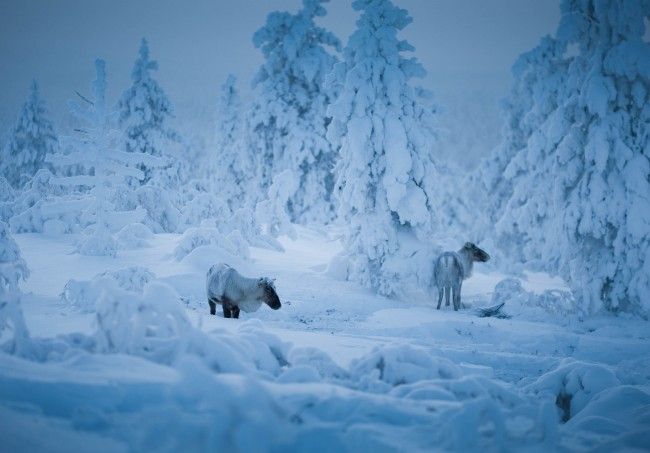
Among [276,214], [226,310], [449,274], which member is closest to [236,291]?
[226,310]

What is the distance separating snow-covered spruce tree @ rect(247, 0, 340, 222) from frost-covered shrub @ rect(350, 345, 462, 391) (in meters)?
23.8

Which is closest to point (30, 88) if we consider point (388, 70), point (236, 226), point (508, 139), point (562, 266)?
point (236, 226)

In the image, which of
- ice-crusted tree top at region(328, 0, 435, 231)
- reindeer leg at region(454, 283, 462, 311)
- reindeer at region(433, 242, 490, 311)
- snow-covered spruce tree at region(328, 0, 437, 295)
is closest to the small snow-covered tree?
snow-covered spruce tree at region(328, 0, 437, 295)

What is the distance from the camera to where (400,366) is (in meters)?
5.43

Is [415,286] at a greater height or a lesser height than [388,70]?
lesser

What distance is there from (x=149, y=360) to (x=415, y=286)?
1325 centimetres

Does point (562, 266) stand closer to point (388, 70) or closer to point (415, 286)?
point (415, 286)

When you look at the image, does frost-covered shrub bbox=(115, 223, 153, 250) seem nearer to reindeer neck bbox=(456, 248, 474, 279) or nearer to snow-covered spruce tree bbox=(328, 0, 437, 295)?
snow-covered spruce tree bbox=(328, 0, 437, 295)

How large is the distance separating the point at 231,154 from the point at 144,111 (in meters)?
6.41

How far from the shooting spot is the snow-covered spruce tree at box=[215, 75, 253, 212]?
32.3 meters

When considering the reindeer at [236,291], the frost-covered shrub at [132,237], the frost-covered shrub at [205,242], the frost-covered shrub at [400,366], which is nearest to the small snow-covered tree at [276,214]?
the frost-covered shrub at [205,242]

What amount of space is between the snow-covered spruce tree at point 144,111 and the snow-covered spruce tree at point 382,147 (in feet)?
55.3

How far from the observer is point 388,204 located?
652 inches

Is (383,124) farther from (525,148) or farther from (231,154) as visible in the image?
(231,154)
